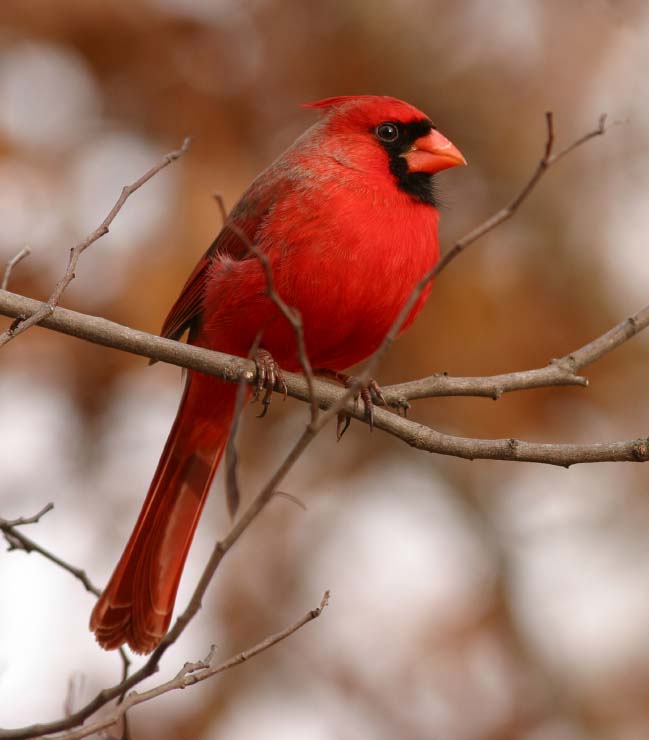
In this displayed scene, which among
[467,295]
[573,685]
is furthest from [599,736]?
[467,295]

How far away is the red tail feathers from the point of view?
316cm

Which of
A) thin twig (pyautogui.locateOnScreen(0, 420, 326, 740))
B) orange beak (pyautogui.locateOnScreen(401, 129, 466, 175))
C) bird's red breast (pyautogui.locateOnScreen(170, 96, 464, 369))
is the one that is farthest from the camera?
orange beak (pyautogui.locateOnScreen(401, 129, 466, 175))

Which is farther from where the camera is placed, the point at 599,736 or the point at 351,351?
the point at 599,736

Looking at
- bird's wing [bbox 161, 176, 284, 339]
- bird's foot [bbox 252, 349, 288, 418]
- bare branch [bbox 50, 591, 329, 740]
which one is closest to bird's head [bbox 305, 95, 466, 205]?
bird's wing [bbox 161, 176, 284, 339]

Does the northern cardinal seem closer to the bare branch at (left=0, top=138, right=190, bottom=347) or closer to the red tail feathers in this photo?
the red tail feathers

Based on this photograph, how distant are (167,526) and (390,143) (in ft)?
4.56

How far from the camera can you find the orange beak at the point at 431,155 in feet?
11.4

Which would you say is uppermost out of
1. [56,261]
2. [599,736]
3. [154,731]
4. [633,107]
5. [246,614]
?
[633,107]

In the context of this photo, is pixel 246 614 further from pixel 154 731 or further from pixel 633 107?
pixel 633 107

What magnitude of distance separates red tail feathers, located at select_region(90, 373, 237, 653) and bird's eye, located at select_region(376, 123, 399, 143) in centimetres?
94

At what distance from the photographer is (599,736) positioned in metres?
5.06

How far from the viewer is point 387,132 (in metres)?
3.56

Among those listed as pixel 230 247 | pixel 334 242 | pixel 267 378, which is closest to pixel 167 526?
pixel 267 378

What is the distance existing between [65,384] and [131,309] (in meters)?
0.66
